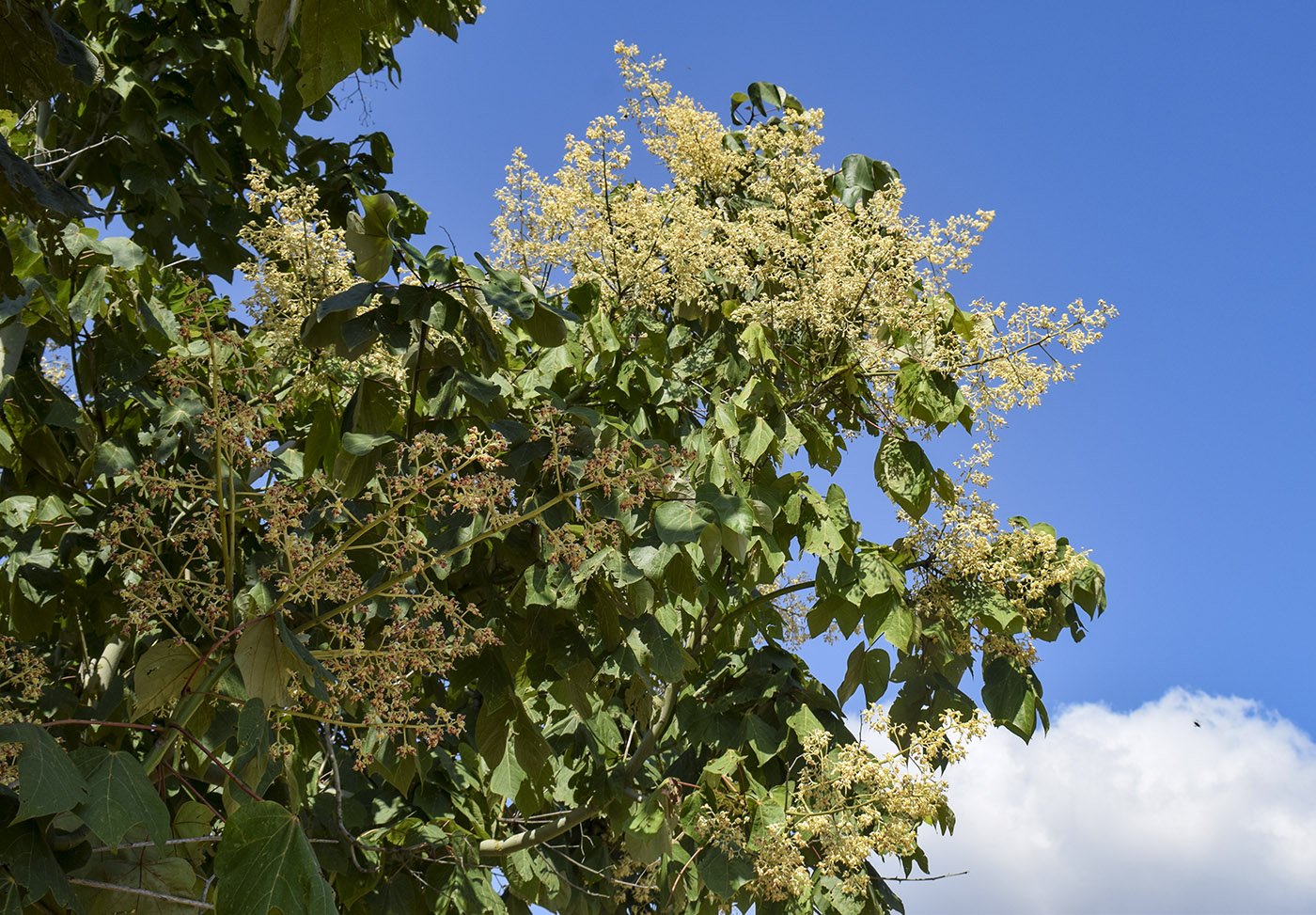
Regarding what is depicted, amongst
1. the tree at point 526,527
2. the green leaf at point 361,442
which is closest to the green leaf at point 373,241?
the tree at point 526,527

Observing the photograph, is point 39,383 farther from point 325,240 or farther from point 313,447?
point 325,240

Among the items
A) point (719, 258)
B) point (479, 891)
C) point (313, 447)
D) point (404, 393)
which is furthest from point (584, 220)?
point (479, 891)

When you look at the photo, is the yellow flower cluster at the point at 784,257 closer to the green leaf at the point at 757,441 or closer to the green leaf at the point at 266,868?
the green leaf at the point at 757,441

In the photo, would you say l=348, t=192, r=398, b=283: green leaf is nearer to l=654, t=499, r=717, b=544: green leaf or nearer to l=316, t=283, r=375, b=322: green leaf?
l=316, t=283, r=375, b=322: green leaf

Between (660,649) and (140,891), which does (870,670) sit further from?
(140,891)

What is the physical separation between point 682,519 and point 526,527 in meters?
0.52

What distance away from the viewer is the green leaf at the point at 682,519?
235 centimetres

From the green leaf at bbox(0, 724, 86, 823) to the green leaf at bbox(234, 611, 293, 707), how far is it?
0.28 m

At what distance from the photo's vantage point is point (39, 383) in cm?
324

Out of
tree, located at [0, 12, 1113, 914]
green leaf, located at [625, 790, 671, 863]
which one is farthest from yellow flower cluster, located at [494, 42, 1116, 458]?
green leaf, located at [625, 790, 671, 863]

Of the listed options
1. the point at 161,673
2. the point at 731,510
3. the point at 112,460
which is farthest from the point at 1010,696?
the point at 112,460

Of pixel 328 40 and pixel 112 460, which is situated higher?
pixel 328 40

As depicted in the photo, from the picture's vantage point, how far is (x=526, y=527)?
2742mm

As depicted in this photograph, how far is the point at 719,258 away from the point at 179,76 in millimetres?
2113
